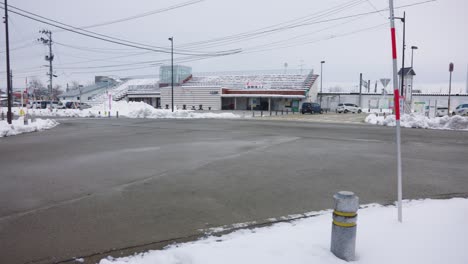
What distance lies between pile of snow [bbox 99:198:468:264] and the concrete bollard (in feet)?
0.44

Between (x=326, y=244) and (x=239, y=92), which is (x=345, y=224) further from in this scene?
(x=239, y=92)

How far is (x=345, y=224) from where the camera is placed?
3721mm

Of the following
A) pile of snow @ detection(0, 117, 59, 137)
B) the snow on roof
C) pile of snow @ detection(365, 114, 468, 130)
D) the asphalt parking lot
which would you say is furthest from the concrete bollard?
the snow on roof

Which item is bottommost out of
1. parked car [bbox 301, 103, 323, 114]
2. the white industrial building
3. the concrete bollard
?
the concrete bollard

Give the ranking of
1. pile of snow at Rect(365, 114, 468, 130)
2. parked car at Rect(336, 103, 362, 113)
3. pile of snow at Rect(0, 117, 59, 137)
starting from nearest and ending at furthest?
pile of snow at Rect(0, 117, 59, 137) < pile of snow at Rect(365, 114, 468, 130) < parked car at Rect(336, 103, 362, 113)

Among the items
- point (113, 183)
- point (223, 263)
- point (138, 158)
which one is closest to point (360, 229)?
point (223, 263)

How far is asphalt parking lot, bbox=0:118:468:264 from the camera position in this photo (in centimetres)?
470

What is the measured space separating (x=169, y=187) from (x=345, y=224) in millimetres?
4319

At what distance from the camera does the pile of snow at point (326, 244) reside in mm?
3816

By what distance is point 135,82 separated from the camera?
268 ft

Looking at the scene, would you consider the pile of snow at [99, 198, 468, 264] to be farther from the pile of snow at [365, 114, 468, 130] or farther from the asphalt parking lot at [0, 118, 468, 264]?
the pile of snow at [365, 114, 468, 130]

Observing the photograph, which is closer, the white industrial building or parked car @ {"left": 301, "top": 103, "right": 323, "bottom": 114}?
parked car @ {"left": 301, "top": 103, "right": 323, "bottom": 114}

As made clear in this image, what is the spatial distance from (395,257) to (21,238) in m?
4.72

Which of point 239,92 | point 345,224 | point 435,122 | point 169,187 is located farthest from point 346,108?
point 345,224
